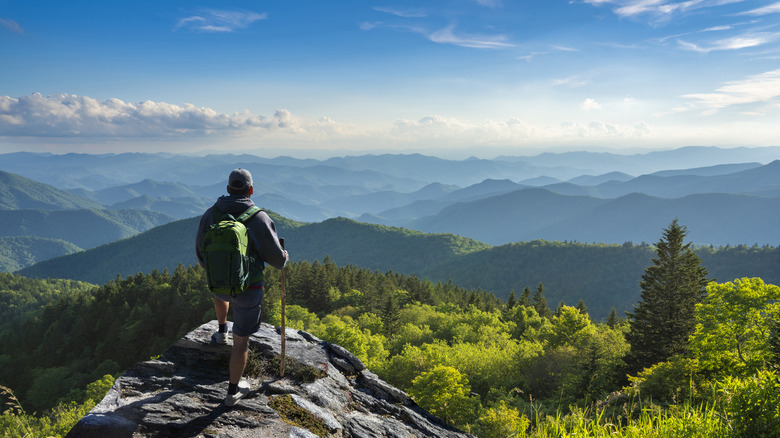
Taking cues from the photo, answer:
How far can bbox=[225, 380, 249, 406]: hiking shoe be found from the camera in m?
6.11

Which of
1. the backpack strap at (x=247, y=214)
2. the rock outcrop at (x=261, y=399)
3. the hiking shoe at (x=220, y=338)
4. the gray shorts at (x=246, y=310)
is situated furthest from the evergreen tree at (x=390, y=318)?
the backpack strap at (x=247, y=214)

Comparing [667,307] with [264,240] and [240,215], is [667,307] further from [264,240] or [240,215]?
[240,215]

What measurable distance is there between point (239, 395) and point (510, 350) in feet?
133

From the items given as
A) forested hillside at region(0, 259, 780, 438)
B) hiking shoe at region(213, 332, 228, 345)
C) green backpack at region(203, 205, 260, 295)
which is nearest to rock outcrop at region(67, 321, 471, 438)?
hiking shoe at region(213, 332, 228, 345)

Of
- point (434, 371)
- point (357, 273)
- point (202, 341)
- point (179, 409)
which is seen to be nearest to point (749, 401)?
point (179, 409)

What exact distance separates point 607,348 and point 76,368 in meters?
88.3

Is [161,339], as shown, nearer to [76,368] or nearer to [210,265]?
[76,368]

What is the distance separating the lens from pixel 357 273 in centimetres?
9100

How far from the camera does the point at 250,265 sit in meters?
6.21

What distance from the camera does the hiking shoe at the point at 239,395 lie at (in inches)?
241

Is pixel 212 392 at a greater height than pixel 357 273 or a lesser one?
greater

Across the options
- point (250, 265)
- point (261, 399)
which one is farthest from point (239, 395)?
point (250, 265)

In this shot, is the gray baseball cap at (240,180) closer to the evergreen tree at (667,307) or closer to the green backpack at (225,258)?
the green backpack at (225,258)

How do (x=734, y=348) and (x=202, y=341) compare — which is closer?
(x=202, y=341)
